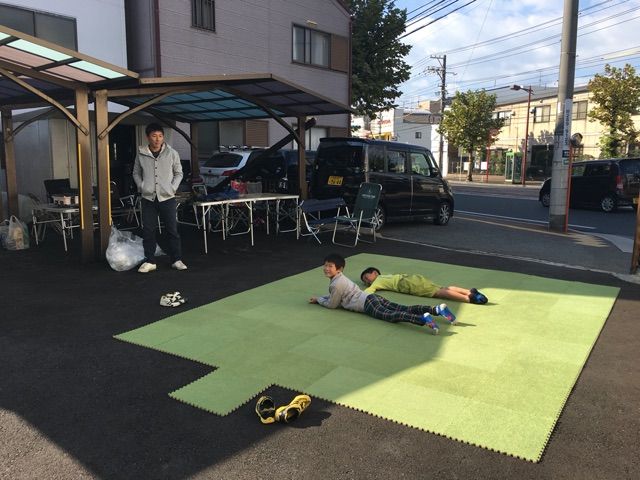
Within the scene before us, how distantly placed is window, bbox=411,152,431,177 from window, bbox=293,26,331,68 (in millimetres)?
8306

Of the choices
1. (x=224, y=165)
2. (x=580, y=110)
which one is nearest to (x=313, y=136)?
(x=224, y=165)

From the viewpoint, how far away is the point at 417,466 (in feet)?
8.77

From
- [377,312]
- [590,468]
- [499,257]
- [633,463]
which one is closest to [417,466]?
[590,468]

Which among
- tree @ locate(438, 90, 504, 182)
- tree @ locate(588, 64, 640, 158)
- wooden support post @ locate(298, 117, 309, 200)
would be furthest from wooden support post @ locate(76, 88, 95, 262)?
tree @ locate(438, 90, 504, 182)

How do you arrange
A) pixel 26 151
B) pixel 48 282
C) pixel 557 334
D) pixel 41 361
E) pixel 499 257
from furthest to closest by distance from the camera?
pixel 26 151, pixel 499 257, pixel 48 282, pixel 557 334, pixel 41 361

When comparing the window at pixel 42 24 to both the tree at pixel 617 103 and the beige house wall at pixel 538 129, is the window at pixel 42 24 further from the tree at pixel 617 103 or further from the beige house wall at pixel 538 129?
the beige house wall at pixel 538 129

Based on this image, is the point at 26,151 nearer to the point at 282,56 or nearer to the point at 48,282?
the point at 48,282

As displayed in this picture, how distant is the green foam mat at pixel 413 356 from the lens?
3209mm

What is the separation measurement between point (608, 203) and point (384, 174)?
361 inches

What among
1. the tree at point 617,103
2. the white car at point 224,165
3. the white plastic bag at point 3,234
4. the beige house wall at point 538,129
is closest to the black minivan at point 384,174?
the white car at point 224,165

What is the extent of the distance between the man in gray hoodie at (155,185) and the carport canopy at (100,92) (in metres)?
0.79

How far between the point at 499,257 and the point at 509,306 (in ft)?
9.74

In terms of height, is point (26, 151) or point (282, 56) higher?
point (282, 56)

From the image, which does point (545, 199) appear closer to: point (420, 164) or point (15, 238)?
point (420, 164)
